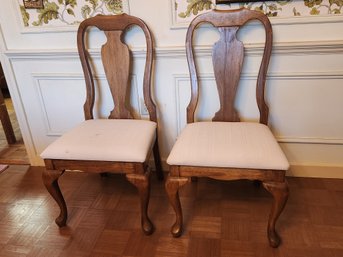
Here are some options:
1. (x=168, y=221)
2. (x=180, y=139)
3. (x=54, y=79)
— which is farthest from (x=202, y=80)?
(x=54, y=79)

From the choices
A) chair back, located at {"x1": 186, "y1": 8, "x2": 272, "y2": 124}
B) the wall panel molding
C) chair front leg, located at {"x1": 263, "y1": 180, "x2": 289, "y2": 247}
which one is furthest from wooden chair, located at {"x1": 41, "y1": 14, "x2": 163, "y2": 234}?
chair front leg, located at {"x1": 263, "y1": 180, "x2": 289, "y2": 247}

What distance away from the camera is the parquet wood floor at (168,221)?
1314 mm

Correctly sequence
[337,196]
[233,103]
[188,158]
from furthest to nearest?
[337,196] < [233,103] < [188,158]

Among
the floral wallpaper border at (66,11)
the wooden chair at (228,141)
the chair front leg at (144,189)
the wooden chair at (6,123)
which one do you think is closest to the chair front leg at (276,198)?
the wooden chair at (228,141)

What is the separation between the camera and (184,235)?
139cm

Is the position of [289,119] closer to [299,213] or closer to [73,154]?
[299,213]

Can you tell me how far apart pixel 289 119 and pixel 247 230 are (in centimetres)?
66

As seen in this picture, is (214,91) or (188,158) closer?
(188,158)

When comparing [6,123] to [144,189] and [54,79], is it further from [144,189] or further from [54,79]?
[144,189]

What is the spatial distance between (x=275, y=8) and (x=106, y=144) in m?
1.03

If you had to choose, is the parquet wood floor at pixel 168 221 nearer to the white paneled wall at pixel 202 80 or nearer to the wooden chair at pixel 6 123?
the white paneled wall at pixel 202 80

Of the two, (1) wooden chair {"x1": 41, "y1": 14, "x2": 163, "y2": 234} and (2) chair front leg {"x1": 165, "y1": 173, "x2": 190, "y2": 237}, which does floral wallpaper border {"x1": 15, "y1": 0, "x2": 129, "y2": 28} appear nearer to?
(1) wooden chair {"x1": 41, "y1": 14, "x2": 163, "y2": 234}

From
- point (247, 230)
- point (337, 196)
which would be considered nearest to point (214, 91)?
point (247, 230)

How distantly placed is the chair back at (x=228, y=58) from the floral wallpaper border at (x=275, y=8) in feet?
0.28
